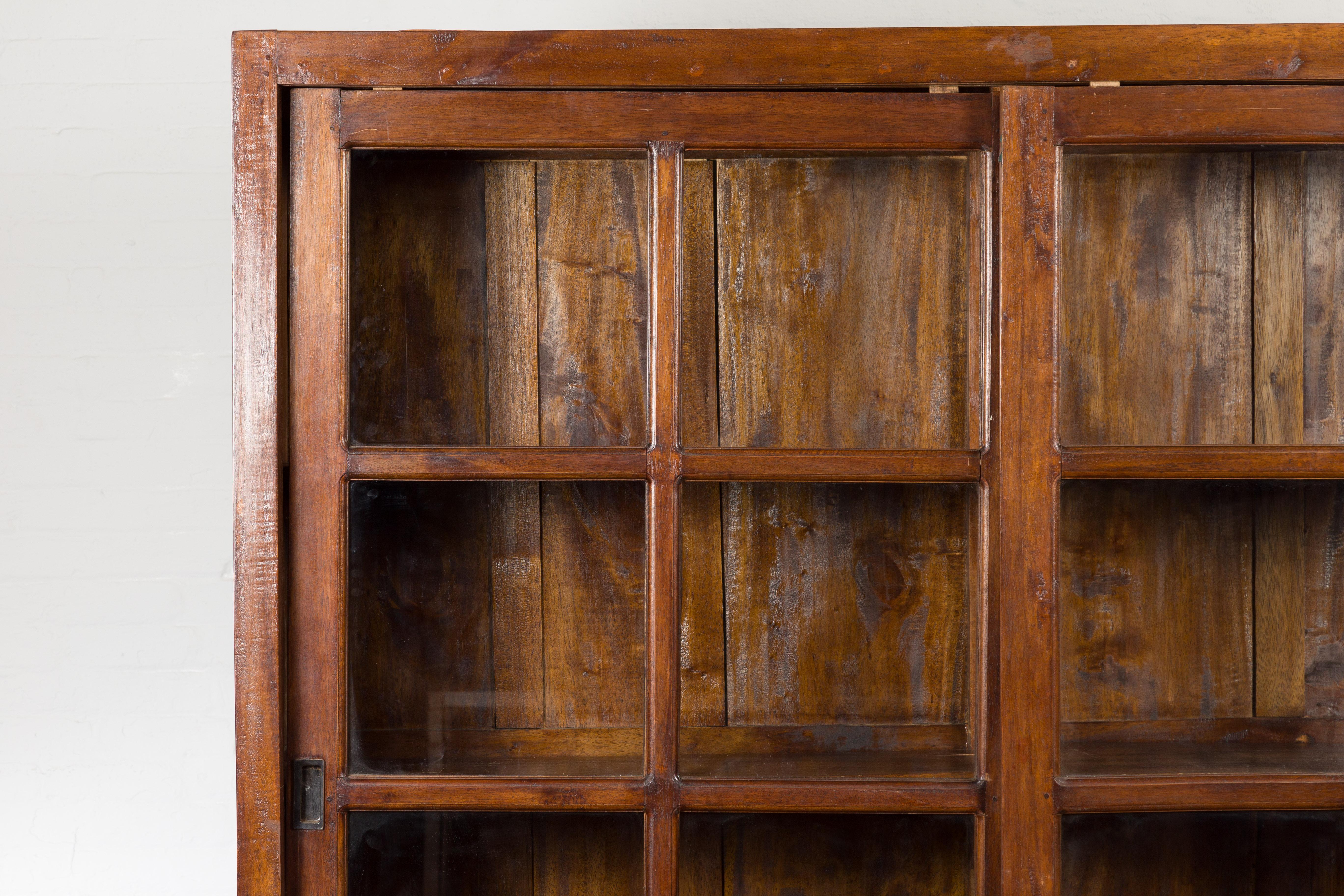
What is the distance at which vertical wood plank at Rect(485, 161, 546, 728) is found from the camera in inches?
33.7

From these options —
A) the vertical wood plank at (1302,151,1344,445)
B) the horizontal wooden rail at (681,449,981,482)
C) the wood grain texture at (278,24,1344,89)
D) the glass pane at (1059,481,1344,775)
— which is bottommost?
the glass pane at (1059,481,1344,775)

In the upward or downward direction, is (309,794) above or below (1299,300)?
below

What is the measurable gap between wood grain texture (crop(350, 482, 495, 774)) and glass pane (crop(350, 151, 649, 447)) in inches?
2.5

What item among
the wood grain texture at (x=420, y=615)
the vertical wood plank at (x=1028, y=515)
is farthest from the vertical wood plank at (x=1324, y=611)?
the wood grain texture at (x=420, y=615)

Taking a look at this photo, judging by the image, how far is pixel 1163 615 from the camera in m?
0.88

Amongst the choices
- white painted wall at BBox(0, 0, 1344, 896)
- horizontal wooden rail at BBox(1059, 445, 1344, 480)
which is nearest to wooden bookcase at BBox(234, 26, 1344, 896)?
horizontal wooden rail at BBox(1059, 445, 1344, 480)

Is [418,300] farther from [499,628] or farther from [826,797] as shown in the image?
[826,797]

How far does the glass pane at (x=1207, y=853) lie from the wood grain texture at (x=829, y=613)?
18 centimetres

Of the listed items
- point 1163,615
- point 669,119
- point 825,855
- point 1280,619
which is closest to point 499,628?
point 825,855

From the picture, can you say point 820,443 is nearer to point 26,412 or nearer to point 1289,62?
point 1289,62

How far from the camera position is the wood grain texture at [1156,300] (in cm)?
83

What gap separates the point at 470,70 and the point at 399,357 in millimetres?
270

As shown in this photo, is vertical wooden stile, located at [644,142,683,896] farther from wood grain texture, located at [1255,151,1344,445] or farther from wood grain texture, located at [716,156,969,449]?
wood grain texture, located at [1255,151,1344,445]

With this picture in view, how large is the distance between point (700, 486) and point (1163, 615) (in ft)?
1.58
